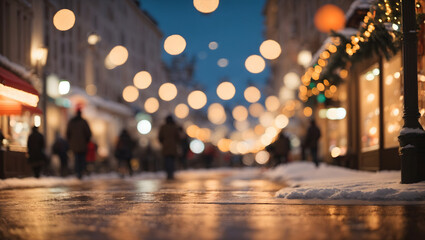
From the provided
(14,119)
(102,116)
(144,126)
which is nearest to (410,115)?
(14,119)

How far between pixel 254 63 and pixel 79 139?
7.95 m

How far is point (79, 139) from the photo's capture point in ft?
73.0

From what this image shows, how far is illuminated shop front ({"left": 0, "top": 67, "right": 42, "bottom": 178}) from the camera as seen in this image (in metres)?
18.3

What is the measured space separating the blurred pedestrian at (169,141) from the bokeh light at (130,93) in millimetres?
38353

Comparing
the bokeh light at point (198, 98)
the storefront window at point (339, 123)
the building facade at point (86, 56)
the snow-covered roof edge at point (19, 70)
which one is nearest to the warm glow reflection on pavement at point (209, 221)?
the snow-covered roof edge at point (19, 70)

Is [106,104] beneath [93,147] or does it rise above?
above

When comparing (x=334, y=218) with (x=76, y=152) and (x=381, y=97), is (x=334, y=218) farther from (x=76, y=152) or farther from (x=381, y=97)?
(x=76, y=152)

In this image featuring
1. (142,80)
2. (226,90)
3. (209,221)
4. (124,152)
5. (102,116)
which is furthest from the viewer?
(142,80)

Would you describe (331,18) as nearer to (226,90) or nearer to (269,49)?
(269,49)

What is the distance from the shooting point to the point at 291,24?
5572 cm

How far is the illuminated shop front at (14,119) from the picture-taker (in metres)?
18.3

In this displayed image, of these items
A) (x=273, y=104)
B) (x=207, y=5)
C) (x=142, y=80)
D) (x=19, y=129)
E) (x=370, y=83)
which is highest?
(x=142, y=80)

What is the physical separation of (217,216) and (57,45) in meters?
34.7

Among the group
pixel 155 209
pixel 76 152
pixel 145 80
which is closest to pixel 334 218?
pixel 155 209
